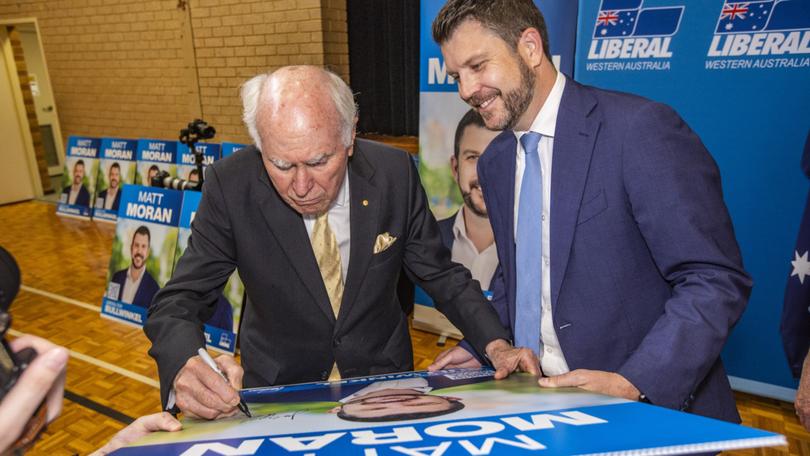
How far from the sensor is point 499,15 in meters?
1.25

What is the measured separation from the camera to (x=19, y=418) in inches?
21.8

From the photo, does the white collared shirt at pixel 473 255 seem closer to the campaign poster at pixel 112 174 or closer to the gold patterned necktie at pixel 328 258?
the gold patterned necktie at pixel 328 258

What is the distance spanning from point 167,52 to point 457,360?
7.07 metres

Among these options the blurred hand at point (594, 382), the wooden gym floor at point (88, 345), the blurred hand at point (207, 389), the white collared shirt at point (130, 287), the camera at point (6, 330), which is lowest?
the wooden gym floor at point (88, 345)

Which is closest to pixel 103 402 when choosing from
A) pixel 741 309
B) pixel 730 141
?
pixel 741 309

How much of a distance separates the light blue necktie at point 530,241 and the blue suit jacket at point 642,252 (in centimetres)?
6

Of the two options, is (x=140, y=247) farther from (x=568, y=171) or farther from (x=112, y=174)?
(x=568, y=171)

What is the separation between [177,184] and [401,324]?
392 cm

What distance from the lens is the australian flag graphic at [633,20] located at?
2752 mm

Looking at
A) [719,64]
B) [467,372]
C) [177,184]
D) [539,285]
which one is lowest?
[177,184]

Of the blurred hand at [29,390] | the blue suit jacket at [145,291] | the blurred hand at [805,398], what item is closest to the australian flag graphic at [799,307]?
the blurred hand at [805,398]

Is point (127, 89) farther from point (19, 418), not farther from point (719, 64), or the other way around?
point (19, 418)

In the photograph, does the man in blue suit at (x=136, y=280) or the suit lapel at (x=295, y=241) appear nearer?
the suit lapel at (x=295, y=241)

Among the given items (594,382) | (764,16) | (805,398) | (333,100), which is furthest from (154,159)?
(805,398)
